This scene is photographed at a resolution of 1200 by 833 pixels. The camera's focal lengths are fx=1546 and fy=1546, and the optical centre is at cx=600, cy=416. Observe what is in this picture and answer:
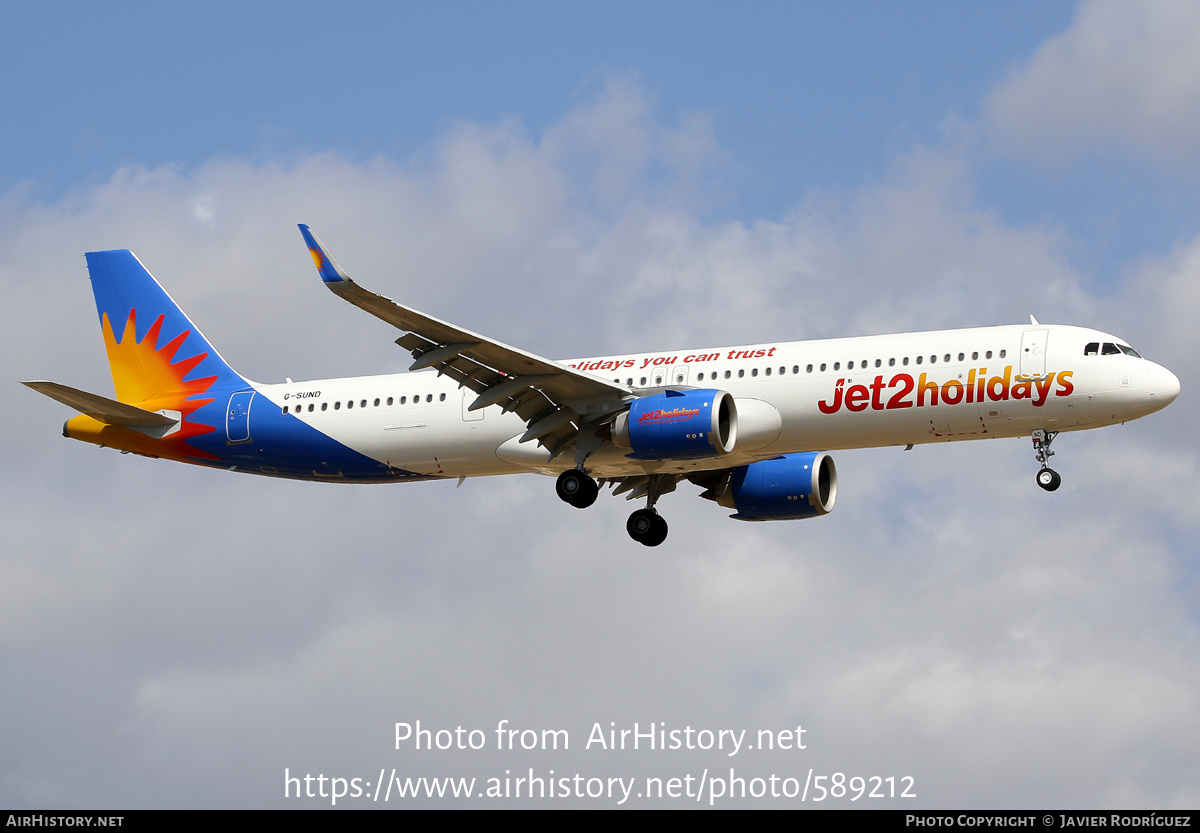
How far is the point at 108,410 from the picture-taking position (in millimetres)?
41469

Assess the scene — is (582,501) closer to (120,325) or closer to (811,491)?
(811,491)

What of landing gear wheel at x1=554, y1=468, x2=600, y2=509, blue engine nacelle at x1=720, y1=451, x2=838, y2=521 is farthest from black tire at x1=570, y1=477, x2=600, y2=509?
blue engine nacelle at x1=720, y1=451, x2=838, y2=521

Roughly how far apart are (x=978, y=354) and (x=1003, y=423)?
5.67 ft

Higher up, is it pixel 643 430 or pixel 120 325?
pixel 120 325

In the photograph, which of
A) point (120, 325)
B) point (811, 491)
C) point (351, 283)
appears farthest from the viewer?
point (120, 325)

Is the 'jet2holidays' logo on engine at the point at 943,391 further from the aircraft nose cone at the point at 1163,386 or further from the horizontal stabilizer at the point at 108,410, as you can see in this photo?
the horizontal stabilizer at the point at 108,410

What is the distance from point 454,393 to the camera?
4053 centimetres

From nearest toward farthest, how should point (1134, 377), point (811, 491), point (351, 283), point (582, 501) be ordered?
point (351, 283) → point (1134, 377) → point (582, 501) → point (811, 491)

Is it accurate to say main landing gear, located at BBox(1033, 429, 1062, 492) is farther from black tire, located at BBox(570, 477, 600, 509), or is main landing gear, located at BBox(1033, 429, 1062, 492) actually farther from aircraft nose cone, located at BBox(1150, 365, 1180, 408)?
black tire, located at BBox(570, 477, 600, 509)

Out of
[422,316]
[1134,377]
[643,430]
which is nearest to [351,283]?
[422,316]

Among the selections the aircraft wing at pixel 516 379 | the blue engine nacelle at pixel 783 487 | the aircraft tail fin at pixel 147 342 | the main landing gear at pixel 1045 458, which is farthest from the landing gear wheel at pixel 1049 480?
the aircraft tail fin at pixel 147 342

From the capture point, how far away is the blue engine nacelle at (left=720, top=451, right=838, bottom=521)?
42.1 meters

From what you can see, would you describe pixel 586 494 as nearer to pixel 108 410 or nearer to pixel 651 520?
pixel 651 520

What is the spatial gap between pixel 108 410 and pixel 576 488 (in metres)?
12.9
